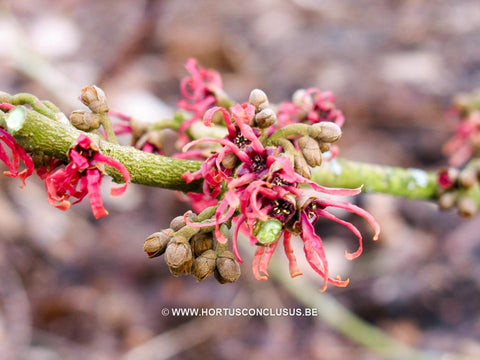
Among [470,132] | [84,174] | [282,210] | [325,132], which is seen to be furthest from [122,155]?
[470,132]

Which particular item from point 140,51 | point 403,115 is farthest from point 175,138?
point 403,115

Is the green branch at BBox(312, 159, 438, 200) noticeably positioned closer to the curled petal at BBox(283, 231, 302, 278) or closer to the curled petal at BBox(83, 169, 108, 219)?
the curled petal at BBox(283, 231, 302, 278)

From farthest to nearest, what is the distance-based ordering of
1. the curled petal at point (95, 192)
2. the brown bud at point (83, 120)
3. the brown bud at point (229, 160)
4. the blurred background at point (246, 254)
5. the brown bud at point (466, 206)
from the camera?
the blurred background at point (246, 254)
the brown bud at point (466, 206)
the brown bud at point (83, 120)
the brown bud at point (229, 160)
the curled petal at point (95, 192)

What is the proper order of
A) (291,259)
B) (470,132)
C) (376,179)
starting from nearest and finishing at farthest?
1. (291,259)
2. (376,179)
3. (470,132)

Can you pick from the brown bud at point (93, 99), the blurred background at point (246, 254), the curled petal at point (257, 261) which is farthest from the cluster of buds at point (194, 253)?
the blurred background at point (246, 254)

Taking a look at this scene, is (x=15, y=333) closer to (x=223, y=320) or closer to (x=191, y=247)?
(x=223, y=320)

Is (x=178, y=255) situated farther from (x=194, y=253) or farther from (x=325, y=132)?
(x=325, y=132)

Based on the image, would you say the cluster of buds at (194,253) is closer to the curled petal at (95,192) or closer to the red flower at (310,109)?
the curled petal at (95,192)
